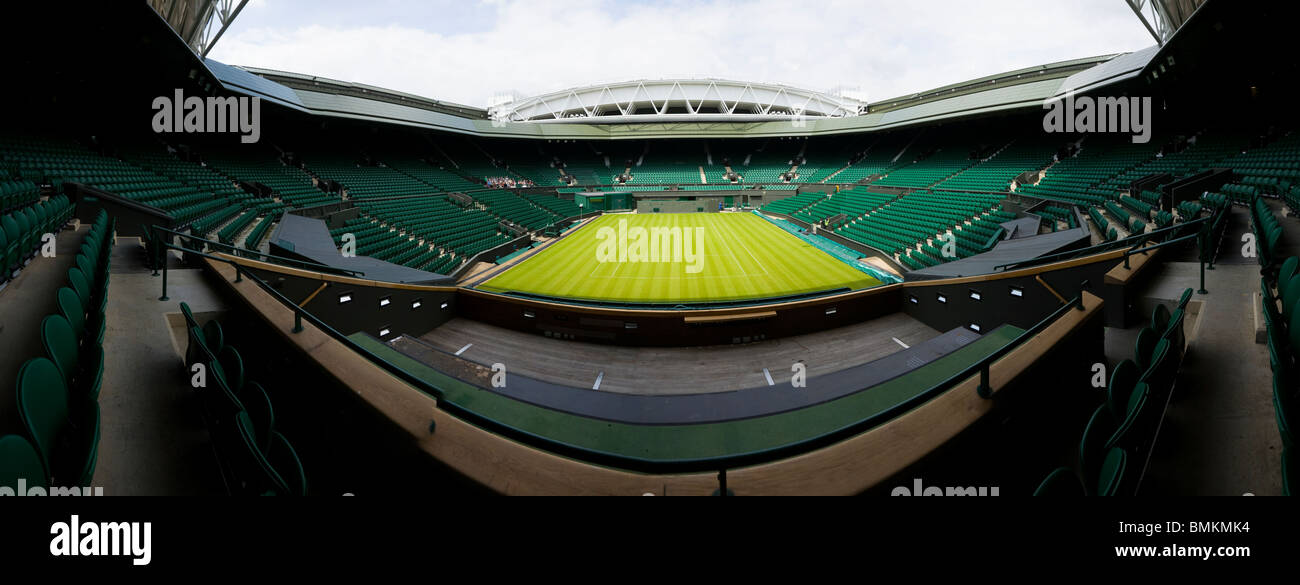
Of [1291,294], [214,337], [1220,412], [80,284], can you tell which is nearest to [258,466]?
[214,337]

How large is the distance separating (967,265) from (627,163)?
43150 millimetres

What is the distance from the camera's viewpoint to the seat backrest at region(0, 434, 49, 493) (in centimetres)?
183

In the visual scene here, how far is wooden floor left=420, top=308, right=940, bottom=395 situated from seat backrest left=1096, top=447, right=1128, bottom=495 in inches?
244

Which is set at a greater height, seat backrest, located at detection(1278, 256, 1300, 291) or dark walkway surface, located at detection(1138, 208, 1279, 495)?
seat backrest, located at detection(1278, 256, 1300, 291)

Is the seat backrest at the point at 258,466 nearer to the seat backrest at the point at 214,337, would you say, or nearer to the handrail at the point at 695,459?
the handrail at the point at 695,459

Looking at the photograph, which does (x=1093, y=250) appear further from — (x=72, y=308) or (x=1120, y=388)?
(x=72, y=308)

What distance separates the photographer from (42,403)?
242 cm

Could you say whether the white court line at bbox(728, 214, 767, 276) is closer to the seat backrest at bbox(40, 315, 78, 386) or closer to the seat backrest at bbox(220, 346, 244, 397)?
the seat backrest at bbox(220, 346, 244, 397)

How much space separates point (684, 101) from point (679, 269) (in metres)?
38.1

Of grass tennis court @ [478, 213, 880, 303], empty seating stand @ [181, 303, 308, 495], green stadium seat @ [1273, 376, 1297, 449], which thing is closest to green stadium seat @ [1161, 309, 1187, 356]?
green stadium seat @ [1273, 376, 1297, 449]

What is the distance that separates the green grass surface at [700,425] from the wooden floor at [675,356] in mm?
4175

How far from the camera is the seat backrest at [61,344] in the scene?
2.90 m

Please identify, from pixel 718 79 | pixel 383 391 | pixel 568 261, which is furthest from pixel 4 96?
pixel 718 79
